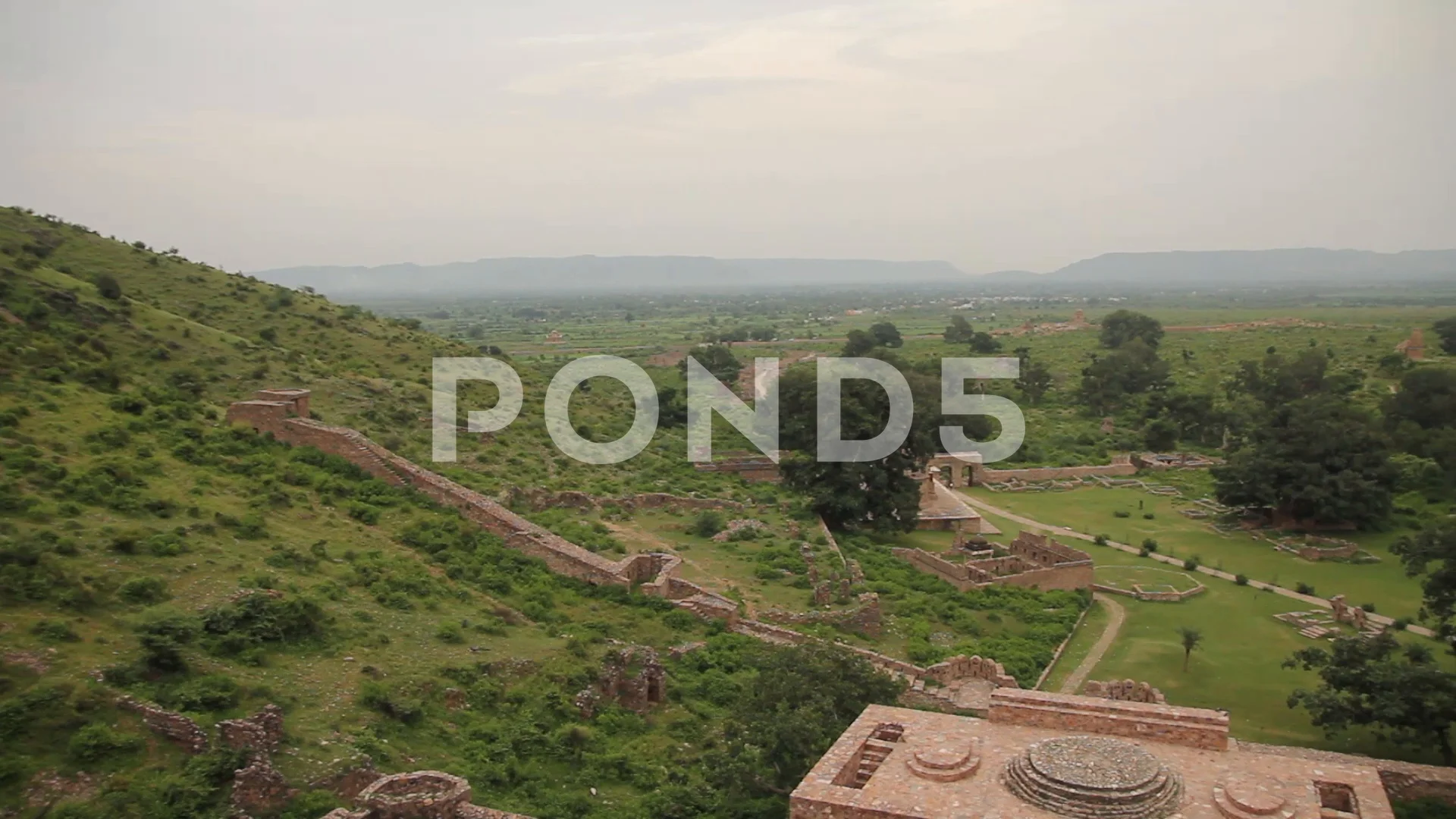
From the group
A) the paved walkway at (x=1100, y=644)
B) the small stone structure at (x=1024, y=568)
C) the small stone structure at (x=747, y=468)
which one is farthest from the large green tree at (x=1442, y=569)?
the small stone structure at (x=747, y=468)

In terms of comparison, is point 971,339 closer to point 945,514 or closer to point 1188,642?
point 945,514

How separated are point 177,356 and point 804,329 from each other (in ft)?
383

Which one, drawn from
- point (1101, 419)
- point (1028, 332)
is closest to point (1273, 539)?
point (1101, 419)

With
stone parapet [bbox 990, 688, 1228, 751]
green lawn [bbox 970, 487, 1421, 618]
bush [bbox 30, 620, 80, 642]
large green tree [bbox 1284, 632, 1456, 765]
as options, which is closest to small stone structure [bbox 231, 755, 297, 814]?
bush [bbox 30, 620, 80, 642]

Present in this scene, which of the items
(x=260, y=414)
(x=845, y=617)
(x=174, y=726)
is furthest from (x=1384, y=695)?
(x=260, y=414)

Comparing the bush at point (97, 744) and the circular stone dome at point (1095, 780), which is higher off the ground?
the bush at point (97, 744)

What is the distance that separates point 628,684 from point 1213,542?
29376 mm

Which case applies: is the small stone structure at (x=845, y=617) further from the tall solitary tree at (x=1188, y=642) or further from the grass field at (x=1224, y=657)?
the tall solitary tree at (x=1188, y=642)

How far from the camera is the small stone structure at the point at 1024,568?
31.4m

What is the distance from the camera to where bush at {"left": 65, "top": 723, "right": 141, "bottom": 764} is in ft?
41.3

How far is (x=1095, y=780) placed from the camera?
13.0 metres

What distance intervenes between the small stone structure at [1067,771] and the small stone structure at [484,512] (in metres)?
9.49

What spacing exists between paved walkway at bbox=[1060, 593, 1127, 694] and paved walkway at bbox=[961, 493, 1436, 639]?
5547mm

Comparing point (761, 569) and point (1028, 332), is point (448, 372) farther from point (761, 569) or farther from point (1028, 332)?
point (1028, 332)
